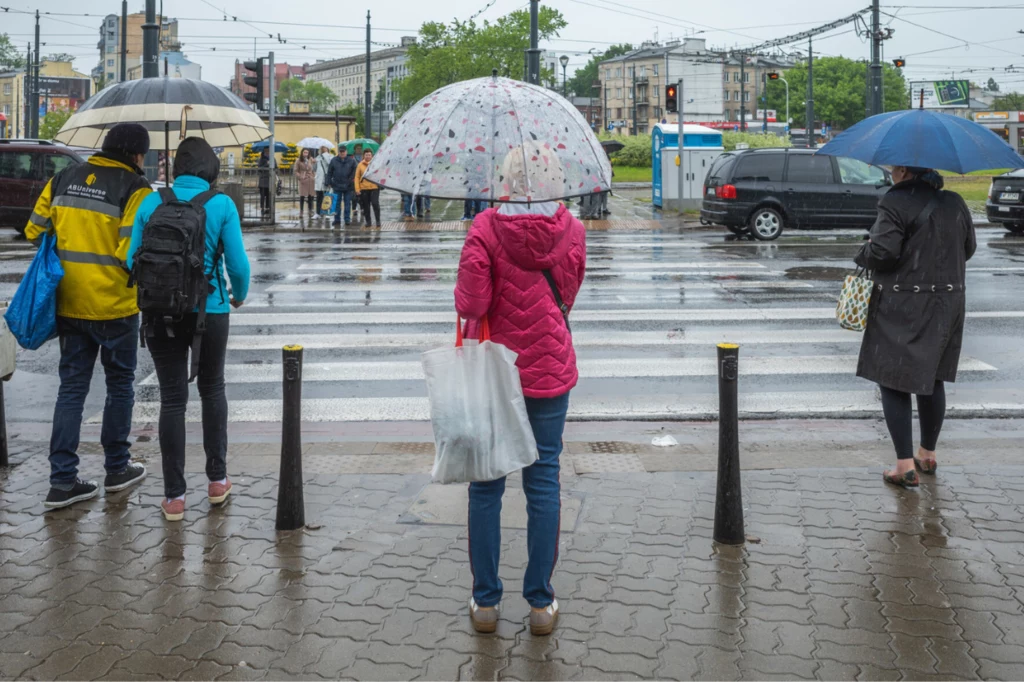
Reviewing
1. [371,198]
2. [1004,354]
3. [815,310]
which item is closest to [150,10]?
[371,198]

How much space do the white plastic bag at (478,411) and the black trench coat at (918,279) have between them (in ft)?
8.76

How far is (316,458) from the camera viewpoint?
21.0 feet

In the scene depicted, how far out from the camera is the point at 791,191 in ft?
69.1

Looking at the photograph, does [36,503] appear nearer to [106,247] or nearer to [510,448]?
[106,247]

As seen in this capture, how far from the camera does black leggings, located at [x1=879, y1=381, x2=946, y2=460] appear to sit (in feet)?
18.9

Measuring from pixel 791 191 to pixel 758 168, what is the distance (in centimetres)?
76

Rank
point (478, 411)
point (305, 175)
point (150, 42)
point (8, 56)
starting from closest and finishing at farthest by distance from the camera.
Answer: point (478, 411)
point (150, 42)
point (305, 175)
point (8, 56)

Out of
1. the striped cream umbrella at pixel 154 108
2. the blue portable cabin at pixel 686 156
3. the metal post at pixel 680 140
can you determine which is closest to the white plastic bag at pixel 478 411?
the striped cream umbrella at pixel 154 108

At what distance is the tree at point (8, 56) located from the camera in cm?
11238

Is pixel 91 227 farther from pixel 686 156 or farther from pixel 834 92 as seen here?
pixel 834 92

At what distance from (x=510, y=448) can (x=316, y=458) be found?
112 inches

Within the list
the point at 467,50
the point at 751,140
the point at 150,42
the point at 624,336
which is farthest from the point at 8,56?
the point at 624,336

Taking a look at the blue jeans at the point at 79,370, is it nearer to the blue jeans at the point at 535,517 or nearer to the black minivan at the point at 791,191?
the blue jeans at the point at 535,517

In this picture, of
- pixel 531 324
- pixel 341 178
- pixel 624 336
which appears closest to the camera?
pixel 531 324
